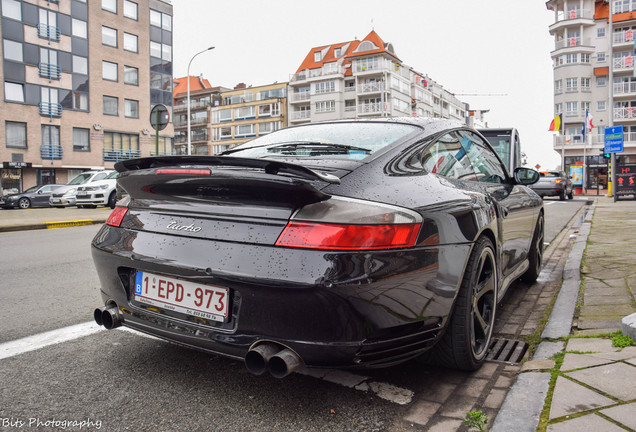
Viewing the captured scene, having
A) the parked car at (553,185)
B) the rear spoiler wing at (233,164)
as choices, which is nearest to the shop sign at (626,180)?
the parked car at (553,185)

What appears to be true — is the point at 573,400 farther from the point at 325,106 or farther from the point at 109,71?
the point at 325,106

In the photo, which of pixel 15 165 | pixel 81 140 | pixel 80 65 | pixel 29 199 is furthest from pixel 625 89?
pixel 15 165

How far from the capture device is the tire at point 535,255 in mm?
4871

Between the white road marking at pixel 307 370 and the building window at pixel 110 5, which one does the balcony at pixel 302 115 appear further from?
the white road marking at pixel 307 370

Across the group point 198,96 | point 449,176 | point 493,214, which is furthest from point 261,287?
point 198,96

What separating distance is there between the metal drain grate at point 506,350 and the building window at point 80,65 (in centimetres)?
4474

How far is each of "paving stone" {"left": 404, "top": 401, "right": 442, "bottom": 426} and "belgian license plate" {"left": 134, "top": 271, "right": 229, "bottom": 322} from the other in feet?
3.05

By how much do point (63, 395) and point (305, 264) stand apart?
4.56ft

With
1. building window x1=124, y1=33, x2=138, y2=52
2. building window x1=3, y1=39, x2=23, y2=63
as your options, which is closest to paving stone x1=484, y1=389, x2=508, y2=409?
building window x1=3, y1=39, x2=23, y2=63

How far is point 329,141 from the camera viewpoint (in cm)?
299

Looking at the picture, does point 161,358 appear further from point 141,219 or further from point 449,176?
point 449,176

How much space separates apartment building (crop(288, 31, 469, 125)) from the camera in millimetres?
71875

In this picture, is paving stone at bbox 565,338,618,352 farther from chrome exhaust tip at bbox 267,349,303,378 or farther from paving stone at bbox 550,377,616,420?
chrome exhaust tip at bbox 267,349,303,378

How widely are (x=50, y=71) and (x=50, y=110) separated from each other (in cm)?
309
